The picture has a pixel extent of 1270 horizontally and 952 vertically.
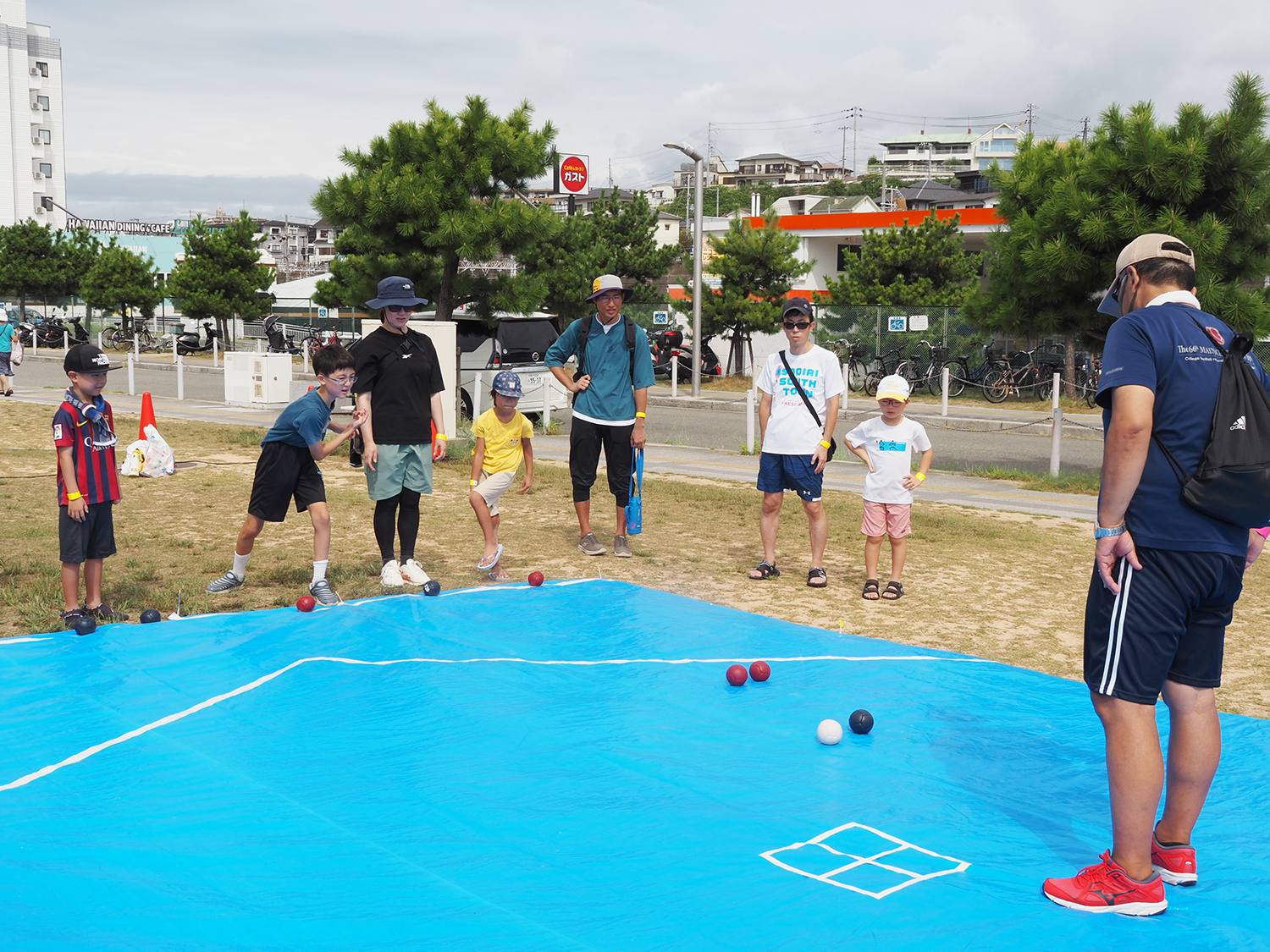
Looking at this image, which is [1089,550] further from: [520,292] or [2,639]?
[520,292]

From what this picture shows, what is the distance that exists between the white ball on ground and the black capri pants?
12.9ft

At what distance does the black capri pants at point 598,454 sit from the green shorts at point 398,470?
1.37 meters

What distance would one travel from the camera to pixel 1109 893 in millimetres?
3240

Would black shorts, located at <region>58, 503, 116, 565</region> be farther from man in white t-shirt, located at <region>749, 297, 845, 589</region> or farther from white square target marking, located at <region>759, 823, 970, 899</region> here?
white square target marking, located at <region>759, 823, 970, 899</region>

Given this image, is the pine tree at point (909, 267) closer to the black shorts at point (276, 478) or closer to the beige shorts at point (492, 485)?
the beige shorts at point (492, 485)

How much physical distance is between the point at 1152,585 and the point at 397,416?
4977 millimetres

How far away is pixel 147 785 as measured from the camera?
13.0ft

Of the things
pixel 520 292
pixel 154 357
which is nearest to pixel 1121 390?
A: pixel 520 292

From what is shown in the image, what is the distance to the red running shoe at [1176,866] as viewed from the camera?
3389 millimetres

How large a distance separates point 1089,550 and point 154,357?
39.1 metres

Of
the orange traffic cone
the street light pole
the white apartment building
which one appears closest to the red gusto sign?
the street light pole

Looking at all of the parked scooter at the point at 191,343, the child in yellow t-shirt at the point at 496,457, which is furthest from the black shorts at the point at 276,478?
the parked scooter at the point at 191,343

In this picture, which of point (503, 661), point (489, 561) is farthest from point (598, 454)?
point (503, 661)

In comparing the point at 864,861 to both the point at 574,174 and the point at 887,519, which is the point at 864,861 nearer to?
the point at 887,519
